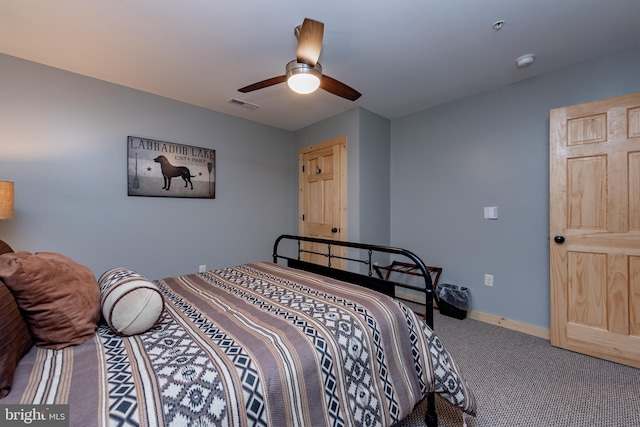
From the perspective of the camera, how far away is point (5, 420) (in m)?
0.67

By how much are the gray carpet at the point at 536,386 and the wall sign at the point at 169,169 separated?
9.83 ft

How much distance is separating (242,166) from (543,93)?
3360 millimetres

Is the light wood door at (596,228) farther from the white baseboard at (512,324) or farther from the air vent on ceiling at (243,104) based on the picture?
the air vent on ceiling at (243,104)

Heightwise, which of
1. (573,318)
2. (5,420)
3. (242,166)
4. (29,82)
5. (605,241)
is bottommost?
(573,318)


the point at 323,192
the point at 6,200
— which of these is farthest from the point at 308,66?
the point at 6,200

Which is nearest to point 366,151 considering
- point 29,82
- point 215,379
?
point 215,379

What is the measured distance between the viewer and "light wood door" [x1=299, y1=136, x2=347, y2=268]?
3.42 meters

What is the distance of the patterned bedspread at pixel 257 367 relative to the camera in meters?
0.74

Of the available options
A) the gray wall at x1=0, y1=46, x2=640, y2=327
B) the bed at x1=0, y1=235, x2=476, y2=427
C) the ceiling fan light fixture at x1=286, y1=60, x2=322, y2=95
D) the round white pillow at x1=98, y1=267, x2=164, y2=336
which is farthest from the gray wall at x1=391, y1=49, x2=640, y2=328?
the round white pillow at x1=98, y1=267, x2=164, y2=336

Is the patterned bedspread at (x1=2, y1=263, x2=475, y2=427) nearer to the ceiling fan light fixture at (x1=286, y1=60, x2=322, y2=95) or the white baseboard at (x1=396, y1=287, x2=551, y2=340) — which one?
the ceiling fan light fixture at (x1=286, y1=60, x2=322, y2=95)

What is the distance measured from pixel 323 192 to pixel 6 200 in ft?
9.44

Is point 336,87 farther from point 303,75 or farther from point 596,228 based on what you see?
point 596,228

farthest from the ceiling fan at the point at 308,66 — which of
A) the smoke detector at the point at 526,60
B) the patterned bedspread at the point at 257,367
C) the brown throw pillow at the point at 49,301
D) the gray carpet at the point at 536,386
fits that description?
the gray carpet at the point at 536,386

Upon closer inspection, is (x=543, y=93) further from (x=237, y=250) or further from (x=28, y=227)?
(x=28, y=227)
